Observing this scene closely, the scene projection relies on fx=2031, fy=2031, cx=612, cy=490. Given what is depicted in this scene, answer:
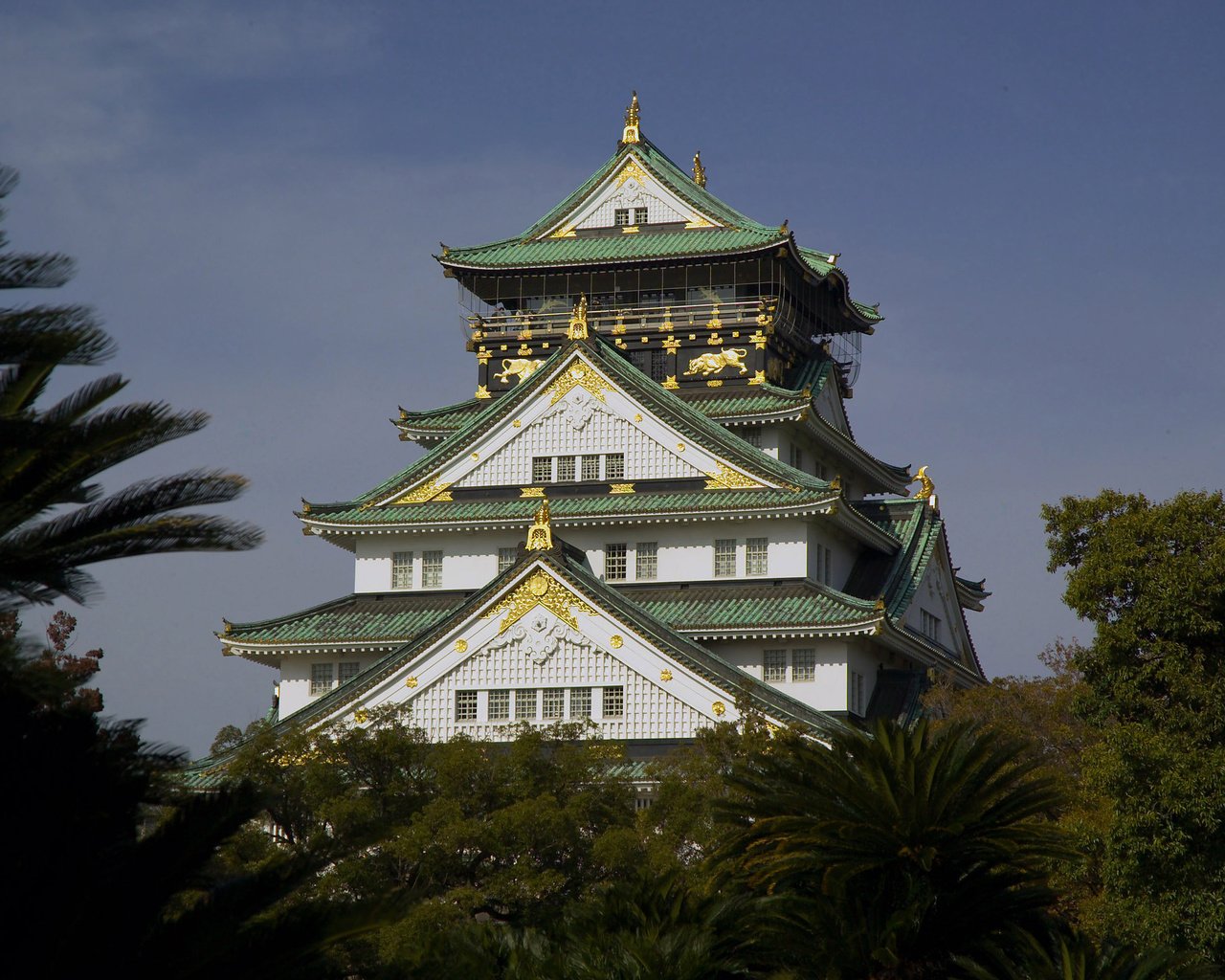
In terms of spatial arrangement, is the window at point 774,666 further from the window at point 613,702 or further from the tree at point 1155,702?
the tree at point 1155,702

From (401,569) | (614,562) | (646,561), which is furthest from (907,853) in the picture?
(401,569)

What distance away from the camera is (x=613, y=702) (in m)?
50.6

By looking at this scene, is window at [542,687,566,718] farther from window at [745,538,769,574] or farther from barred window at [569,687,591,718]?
window at [745,538,769,574]

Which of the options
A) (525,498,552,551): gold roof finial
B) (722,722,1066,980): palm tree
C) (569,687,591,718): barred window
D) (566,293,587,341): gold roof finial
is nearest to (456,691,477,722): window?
(569,687,591,718): barred window

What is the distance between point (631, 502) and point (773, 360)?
875 cm

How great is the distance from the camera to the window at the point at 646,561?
5684 cm

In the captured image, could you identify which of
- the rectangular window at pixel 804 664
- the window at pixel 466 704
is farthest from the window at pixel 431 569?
the rectangular window at pixel 804 664

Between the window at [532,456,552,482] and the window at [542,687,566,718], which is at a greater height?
the window at [532,456,552,482]

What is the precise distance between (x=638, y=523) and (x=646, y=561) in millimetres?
1255

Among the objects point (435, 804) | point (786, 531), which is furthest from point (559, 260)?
point (435, 804)

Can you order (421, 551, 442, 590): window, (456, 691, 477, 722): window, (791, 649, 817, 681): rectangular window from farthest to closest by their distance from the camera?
(421, 551, 442, 590): window → (791, 649, 817, 681): rectangular window → (456, 691, 477, 722): window

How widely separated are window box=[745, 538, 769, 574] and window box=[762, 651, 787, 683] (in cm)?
259

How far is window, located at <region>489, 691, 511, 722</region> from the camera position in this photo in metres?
51.4

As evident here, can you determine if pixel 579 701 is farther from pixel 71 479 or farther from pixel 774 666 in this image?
pixel 71 479
